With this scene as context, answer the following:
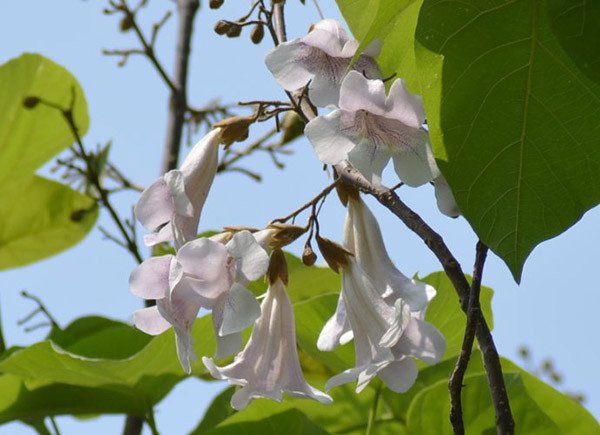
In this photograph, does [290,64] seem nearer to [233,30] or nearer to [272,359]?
[233,30]

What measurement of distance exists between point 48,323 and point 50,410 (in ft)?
0.82

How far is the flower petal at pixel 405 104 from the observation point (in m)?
0.67

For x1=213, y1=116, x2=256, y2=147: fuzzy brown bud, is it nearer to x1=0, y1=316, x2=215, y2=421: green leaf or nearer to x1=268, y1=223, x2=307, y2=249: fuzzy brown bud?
x1=268, y1=223, x2=307, y2=249: fuzzy brown bud

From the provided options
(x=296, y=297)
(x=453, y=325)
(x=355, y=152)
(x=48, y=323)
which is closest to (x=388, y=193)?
(x=355, y=152)

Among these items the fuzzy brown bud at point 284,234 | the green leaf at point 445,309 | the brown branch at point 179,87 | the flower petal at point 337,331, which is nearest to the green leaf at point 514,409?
the green leaf at point 445,309

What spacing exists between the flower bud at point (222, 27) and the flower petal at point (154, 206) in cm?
20

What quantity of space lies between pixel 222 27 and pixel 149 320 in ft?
1.02

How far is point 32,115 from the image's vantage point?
171 cm

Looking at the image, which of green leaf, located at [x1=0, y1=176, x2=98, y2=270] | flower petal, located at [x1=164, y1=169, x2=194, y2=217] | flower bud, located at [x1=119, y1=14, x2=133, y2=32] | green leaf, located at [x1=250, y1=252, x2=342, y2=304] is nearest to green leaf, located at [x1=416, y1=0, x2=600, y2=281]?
flower petal, located at [x1=164, y1=169, x2=194, y2=217]

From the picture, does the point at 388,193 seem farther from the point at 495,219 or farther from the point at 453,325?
the point at 453,325

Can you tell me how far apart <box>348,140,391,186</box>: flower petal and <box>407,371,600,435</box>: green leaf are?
44 centimetres

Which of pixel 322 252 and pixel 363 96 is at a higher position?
pixel 363 96

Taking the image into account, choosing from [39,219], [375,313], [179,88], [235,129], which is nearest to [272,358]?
[375,313]

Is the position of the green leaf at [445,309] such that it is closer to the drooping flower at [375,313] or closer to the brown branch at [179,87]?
the drooping flower at [375,313]
